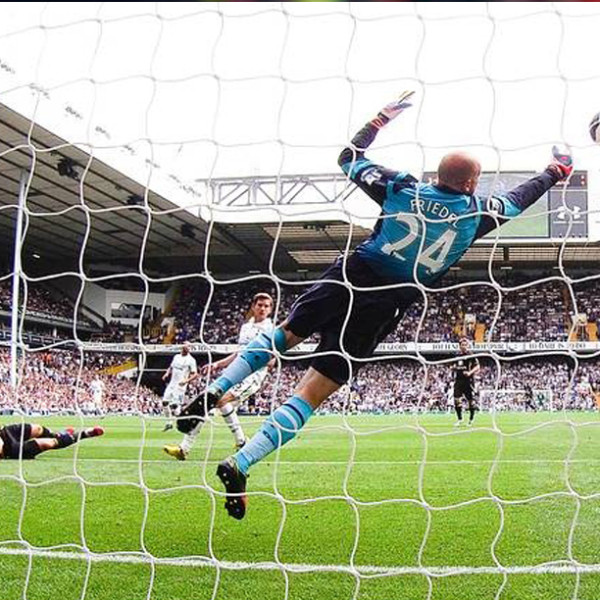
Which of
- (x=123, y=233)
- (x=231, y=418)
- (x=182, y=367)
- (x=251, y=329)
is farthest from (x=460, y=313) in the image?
(x=231, y=418)

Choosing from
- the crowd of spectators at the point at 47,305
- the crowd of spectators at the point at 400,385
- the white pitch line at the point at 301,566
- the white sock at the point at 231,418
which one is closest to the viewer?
the white pitch line at the point at 301,566

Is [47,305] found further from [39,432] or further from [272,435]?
[272,435]

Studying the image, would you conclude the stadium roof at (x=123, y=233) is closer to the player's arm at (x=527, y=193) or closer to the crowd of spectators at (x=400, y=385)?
the crowd of spectators at (x=400, y=385)

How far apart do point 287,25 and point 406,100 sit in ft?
2.06

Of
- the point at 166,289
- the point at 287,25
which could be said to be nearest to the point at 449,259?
the point at 287,25

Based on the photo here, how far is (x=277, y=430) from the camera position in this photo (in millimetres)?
3361

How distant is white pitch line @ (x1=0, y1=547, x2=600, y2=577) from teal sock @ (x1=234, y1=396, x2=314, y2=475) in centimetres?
41

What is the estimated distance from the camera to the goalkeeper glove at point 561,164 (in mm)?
3182

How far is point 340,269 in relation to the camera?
3.47 meters

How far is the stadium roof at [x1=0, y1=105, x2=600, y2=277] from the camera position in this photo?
1510 cm

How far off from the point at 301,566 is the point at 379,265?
1264 mm

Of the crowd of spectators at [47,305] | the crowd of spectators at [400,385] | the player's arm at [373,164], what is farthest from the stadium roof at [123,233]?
the player's arm at [373,164]

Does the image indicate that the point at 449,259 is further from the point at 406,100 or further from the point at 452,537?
the point at 452,537

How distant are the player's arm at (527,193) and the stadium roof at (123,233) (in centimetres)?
905
